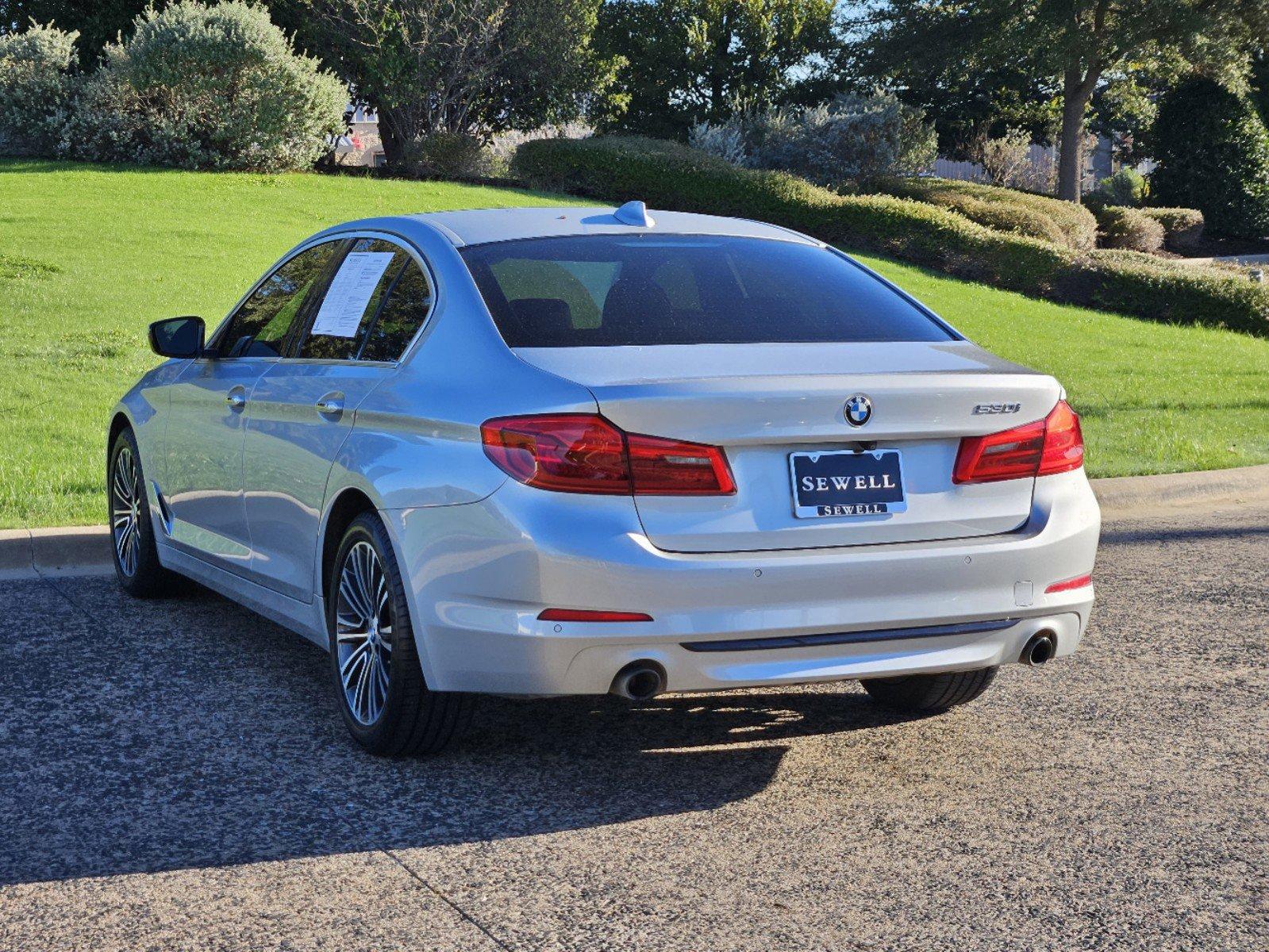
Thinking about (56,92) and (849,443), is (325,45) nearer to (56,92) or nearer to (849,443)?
(56,92)

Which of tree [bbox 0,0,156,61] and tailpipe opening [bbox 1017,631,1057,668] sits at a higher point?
tree [bbox 0,0,156,61]

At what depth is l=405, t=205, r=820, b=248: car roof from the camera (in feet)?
16.6

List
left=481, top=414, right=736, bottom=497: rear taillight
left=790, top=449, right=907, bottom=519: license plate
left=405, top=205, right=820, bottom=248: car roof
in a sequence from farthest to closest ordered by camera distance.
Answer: left=405, top=205, right=820, bottom=248: car roof, left=790, top=449, right=907, bottom=519: license plate, left=481, top=414, right=736, bottom=497: rear taillight

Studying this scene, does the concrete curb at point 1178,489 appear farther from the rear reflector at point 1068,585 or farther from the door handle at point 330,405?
the door handle at point 330,405

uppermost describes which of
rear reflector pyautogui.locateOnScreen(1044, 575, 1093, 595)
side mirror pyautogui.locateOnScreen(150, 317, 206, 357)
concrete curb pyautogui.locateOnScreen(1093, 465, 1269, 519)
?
side mirror pyautogui.locateOnScreen(150, 317, 206, 357)

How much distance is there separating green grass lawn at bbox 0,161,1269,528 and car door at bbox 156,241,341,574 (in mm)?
1977

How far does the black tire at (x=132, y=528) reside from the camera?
6.76 m

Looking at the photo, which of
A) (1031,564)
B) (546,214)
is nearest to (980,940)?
(1031,564)

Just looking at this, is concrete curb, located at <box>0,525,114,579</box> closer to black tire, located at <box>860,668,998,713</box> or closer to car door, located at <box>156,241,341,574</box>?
car door, located at <box>156,241,341,574</box>

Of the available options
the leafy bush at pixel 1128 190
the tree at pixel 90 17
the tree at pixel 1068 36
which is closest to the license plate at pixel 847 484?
the tree at pixel 90 17

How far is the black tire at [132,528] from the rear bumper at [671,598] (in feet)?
9.12

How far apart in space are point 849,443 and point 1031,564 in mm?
672

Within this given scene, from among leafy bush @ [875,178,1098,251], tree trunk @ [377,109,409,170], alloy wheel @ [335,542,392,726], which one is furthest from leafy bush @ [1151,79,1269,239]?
alloy wheel @ [335,542,392,726]

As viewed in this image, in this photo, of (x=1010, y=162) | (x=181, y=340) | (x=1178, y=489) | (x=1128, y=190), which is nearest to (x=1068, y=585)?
(x=181, y=340)
